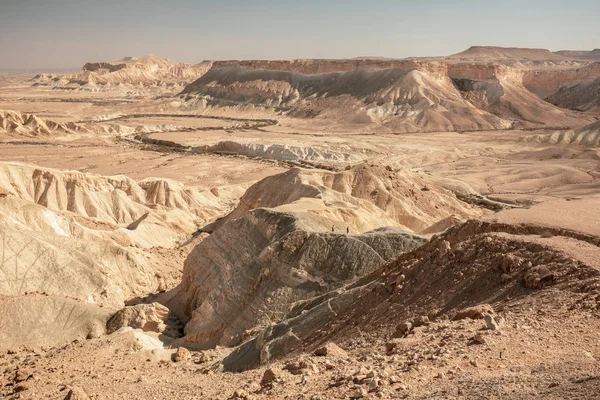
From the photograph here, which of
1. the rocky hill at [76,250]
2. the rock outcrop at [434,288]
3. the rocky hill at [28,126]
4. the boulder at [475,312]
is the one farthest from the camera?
the rocky hill at [28,126]

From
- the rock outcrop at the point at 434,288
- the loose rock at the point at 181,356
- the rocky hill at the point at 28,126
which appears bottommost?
the rocky hill at the point at 28,126

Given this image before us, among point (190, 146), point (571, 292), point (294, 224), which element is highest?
point (571, 292)

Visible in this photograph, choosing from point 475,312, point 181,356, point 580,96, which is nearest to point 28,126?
point 181,356

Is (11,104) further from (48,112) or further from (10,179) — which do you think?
(10,179)

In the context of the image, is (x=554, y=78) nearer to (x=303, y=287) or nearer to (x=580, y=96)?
(x=580, y=96)

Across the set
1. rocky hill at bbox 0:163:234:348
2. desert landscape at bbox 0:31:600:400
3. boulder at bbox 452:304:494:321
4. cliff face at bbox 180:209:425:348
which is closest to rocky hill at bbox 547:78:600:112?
desert landscape at bbox 0:31:600:400

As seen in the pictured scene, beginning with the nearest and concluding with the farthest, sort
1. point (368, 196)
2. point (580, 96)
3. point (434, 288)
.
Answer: point (434, 288)
point (368, 196)
point (580, 96)

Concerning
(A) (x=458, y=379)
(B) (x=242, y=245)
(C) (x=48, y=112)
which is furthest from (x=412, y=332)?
(C) (x=48, y=112)

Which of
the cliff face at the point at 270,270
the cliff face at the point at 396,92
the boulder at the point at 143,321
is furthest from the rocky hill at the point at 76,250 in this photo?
the cliff face at the point at 396,92

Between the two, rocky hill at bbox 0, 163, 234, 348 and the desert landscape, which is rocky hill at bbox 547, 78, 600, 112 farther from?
rocky hill at bbox 0, 163, 234, 348

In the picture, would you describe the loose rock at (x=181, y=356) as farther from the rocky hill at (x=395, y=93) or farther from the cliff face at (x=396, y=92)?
the rocky hill at (x=395, y=93)

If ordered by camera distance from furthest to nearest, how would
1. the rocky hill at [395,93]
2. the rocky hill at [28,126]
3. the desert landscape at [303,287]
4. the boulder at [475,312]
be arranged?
the rocky hill at [395,93] < the rocky hill at [28,126] < the boulder at [475,312] < the desert landscape at [303,287]
